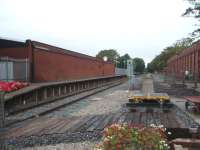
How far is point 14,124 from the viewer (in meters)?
12.3

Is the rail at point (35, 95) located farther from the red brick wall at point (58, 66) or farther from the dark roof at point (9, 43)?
the dark roof at point (9, 43)

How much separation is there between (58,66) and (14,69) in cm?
989

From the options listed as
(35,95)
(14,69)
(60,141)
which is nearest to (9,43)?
(14,69)

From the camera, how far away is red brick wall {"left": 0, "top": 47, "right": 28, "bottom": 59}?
2514 centimetres

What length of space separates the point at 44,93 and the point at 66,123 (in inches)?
347

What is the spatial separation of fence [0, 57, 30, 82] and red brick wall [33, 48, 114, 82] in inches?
46.5

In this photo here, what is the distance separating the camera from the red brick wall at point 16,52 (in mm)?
25141

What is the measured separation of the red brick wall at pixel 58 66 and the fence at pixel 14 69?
1.18 metres

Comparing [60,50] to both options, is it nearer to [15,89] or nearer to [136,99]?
[15,89]

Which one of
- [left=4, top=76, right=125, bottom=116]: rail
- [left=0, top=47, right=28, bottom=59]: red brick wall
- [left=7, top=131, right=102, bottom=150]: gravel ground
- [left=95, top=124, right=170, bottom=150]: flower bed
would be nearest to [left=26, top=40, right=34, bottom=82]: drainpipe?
[left=0, top=47, right=28, bottom=59]: red brick wall

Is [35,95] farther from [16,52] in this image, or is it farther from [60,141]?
[60,141]

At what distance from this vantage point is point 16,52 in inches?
1016

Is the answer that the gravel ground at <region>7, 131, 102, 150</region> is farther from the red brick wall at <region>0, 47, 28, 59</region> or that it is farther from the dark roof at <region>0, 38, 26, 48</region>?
the red brick wall at <region>0, 47, 28, 59</region>

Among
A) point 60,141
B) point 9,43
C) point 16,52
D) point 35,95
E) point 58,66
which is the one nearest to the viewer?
point 60,141
